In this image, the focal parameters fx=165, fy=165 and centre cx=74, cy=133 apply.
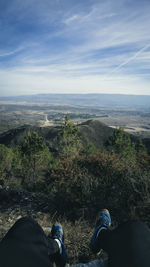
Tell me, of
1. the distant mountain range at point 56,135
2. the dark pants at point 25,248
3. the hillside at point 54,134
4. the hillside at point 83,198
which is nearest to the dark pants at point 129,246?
the dark pants at point 25,248

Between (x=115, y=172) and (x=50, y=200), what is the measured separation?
2.58 m

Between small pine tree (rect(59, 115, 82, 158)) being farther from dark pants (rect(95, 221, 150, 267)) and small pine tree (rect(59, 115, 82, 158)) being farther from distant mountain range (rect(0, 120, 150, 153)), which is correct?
distant mountain range (rect(0, 120, 150, 153))

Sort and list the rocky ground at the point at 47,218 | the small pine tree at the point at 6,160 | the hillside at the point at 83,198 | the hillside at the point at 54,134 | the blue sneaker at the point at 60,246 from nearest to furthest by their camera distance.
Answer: the blue sneaker at the point at 60,246
the rocky ground at the point at 47,218
the hillside at the point at 83,198
the small pine tree at the point at 6,160
the hillside at the point at 54,134

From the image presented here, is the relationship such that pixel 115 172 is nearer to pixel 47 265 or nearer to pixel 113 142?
pixel 47 265

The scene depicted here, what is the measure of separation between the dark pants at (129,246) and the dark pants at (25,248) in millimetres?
686

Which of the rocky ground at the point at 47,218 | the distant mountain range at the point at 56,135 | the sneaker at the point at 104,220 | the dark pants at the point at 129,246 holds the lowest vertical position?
the distant mountain range at the point at 56,135

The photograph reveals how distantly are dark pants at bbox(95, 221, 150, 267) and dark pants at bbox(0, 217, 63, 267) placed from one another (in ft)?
2.25

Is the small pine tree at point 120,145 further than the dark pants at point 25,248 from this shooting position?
Yes

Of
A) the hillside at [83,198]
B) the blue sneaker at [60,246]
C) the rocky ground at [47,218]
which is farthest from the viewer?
the hillside at [83,198]

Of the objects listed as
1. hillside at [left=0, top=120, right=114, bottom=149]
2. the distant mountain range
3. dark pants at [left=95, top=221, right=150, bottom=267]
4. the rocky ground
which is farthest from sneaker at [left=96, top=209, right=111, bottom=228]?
hillside at [left=0, top=120, right=114, bottom=149]

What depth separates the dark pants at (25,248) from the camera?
1472mm

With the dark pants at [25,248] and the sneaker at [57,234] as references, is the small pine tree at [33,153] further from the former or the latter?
the dark pants at [25,248]

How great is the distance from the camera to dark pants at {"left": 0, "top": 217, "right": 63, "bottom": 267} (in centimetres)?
147

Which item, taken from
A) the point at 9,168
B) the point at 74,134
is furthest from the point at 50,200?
the point at 9,168
